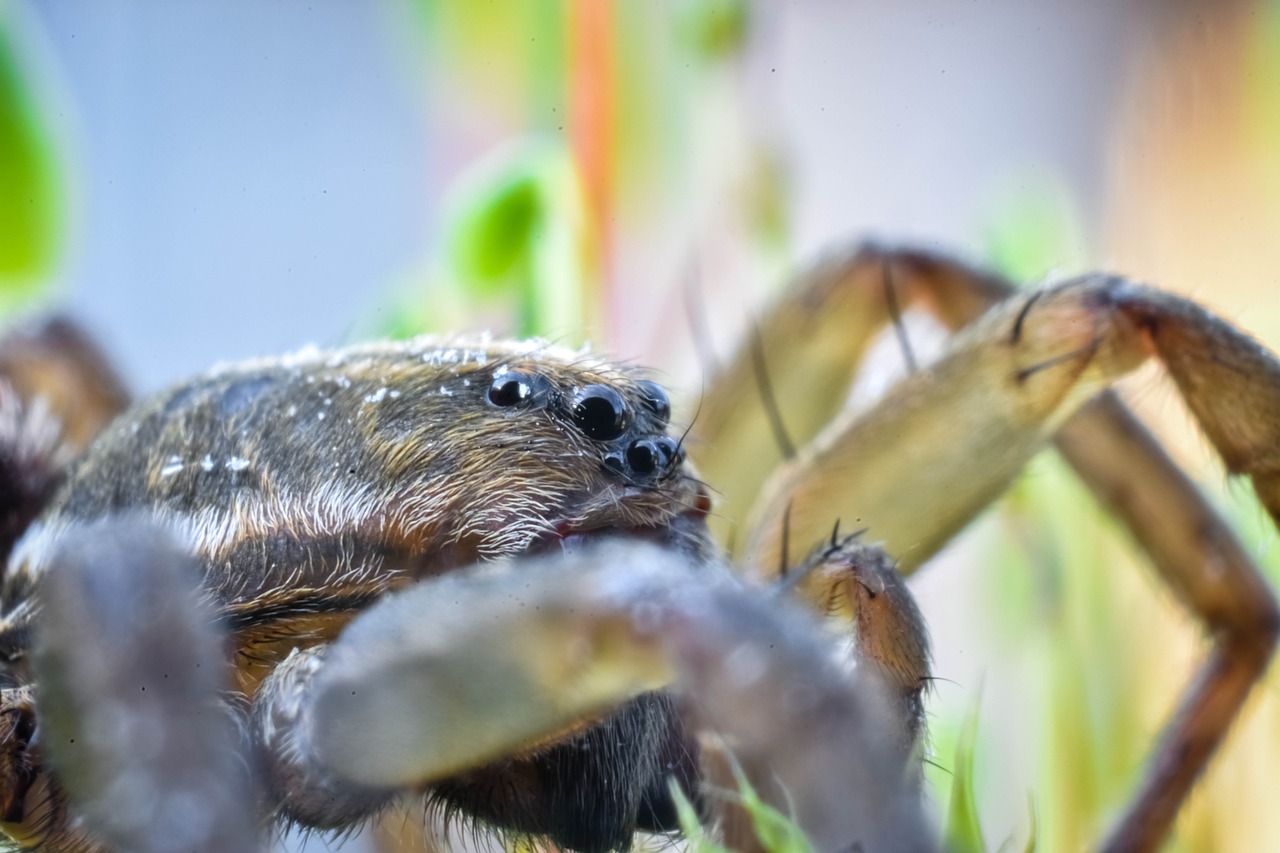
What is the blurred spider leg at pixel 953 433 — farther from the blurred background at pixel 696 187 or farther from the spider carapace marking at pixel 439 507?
the spider carapace marking at pixel 439 507

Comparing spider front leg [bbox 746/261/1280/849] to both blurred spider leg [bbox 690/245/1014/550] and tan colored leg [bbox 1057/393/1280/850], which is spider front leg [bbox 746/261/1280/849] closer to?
tan colored leg [bbox 1057/393/1280/850]

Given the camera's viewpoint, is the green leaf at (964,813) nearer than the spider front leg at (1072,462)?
Yes

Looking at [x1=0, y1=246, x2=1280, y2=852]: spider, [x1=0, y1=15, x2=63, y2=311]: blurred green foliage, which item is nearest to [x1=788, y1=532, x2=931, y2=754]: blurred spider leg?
[x1=0, y1=246, x2=1280, y2=852]: spider

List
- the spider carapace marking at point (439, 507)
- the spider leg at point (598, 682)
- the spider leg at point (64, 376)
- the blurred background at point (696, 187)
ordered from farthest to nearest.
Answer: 1. the spider leg at point (64, 376)
2. the blurred background at point (696, 187)
3. the spider carapace marking at point (439, 507)
4. the spider leg at point (598, 682)

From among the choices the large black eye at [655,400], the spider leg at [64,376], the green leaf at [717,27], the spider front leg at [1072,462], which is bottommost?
the spider leg at [64,376]

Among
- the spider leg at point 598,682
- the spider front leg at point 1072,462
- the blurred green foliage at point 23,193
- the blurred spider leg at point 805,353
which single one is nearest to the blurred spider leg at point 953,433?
the spider front leg at point 1072,462

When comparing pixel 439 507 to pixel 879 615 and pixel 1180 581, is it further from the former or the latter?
pixel 1180 581
